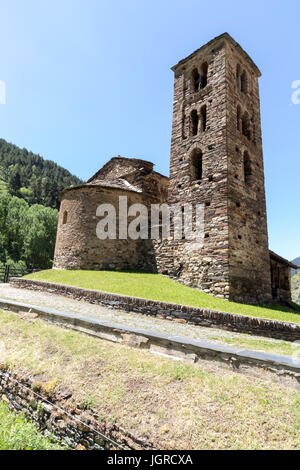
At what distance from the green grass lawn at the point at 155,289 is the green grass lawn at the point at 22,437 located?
6.09m

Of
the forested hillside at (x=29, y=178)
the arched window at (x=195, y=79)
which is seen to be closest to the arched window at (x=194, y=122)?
the arched window at (x=195, y=79)

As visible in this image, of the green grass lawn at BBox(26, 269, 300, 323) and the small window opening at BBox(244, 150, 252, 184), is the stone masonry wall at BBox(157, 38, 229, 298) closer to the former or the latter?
the green grass lawn at BBox(26, 269, 300, 323)

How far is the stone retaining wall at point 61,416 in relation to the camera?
11.4ft

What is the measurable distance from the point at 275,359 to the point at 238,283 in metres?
8.14

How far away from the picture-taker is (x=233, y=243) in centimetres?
1202

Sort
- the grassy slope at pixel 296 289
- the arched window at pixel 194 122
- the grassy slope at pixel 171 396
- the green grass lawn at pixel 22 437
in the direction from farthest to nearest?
the grassy slope at pixel 296 289 → the arched window at pixel 194 122 → the green grass lawn at pixel 22 437 → the grassy slope at pixel 171 396

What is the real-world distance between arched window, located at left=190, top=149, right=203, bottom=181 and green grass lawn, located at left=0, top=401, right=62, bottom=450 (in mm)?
12906

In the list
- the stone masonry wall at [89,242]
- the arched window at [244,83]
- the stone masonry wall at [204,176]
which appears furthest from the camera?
the stone masonry wall at [89,242]

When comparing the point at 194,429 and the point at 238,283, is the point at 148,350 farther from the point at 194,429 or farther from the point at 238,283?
the point at 238,283

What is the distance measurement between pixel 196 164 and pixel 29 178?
84.6m

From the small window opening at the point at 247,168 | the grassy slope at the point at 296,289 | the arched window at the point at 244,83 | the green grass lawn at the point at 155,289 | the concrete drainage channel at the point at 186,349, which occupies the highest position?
the arched window at the point at 244,83

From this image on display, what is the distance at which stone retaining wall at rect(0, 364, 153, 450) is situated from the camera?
11.4 feet

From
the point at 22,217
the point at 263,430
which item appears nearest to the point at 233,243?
the point at 263,430

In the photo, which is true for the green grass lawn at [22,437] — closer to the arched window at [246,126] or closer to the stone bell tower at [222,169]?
the stone bell tower at [222,169]
